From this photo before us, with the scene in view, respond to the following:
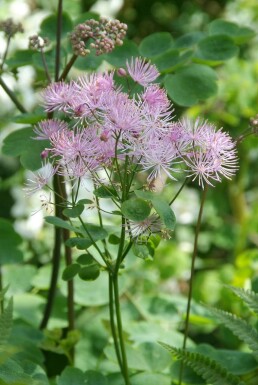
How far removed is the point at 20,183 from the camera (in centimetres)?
210

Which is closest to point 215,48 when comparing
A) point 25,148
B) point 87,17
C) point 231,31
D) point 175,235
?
point 231,31

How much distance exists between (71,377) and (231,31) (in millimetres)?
591

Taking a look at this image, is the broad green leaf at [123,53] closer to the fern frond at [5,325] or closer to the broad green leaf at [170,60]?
the broad green leaf at [170,60]

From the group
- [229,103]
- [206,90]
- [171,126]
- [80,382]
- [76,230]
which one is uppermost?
[229,103]

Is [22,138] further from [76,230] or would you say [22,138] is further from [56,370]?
[56,370]

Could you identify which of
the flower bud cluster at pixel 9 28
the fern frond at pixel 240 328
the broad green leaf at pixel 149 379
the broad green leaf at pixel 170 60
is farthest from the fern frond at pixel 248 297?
the flower bud cluster at pixel 9 28

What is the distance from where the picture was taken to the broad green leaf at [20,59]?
1173 millimetres

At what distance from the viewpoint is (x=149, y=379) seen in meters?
1.10

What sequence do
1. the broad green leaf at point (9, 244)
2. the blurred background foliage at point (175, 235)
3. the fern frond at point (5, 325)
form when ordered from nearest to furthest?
the fern frond at point (5, 325)
the broad green leaf at point (9, 244)
the blurred background foliage at point (175, 235)

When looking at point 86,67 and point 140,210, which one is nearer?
point 140,210

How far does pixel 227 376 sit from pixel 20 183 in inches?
51.1

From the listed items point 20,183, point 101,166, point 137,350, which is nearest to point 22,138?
point 101,166

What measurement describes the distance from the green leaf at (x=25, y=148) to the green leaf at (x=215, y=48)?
0.29 meters

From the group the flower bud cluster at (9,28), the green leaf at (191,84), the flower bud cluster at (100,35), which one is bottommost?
the flower bud cluster at (100,35)
